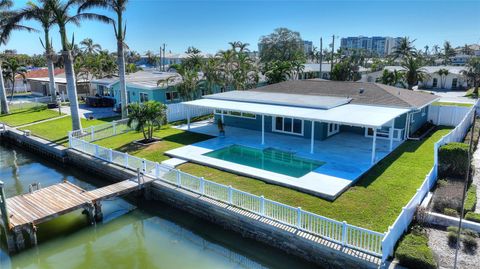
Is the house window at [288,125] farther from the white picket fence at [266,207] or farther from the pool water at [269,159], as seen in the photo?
the white picket fence at [266,207]

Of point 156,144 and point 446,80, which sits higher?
point 446,80

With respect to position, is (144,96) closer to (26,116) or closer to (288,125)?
(26,116)

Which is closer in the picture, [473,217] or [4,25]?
[473,217]

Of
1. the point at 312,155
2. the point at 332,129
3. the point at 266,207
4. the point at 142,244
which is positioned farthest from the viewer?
the point at 332,129

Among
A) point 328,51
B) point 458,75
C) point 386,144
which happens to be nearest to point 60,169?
point 386,144

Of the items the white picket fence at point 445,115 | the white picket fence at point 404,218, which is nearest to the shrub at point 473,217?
the white picket fence at point 404,218

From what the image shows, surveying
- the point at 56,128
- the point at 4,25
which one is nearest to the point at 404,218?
the point at 56,128

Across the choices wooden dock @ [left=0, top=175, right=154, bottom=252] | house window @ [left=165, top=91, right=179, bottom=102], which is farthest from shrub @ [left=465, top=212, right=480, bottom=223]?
house window @ [left=165, top=91, right=179, bottom=102]
